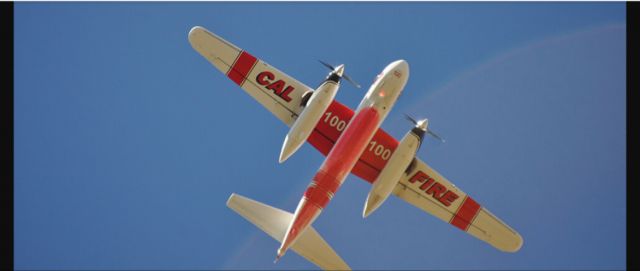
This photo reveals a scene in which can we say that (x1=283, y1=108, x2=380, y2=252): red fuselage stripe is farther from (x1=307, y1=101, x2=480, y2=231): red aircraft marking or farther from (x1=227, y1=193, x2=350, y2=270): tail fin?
(x1=307, y1=101, x2=480, y2=231): red aircraft marking

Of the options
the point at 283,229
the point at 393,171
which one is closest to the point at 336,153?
the point at 393,171

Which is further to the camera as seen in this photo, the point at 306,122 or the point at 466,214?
the point at 466,214

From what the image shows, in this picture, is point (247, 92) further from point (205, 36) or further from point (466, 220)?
point (466, 220)

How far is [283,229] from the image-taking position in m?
31.6

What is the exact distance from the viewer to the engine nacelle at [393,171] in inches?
1296

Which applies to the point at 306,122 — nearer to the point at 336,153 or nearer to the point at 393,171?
the point at 336,153

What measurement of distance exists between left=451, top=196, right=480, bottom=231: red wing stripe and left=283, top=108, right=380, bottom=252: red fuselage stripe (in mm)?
7210

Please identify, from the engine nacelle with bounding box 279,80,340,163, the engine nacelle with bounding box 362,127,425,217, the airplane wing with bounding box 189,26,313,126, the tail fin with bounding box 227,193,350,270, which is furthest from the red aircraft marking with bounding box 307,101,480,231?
the tail fin with bounding box 227,193,350,270

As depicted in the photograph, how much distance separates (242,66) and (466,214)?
535 inches

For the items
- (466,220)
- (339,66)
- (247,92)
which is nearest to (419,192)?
(466,220)

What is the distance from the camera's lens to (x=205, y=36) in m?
34.1

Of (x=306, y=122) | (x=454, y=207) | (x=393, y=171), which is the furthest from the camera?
(x=454, y=207)

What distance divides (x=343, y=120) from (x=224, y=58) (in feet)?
21.4

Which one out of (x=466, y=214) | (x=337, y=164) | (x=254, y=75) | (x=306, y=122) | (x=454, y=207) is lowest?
(x=466, y=214)
